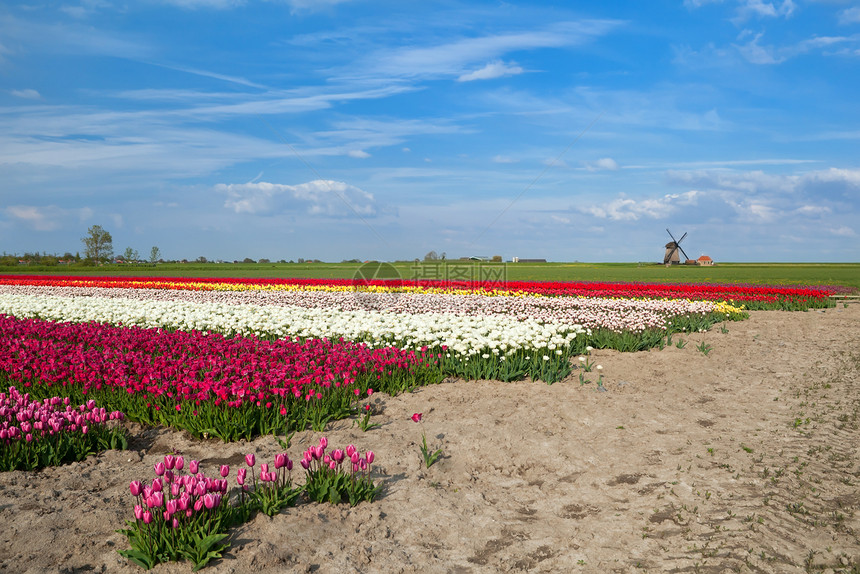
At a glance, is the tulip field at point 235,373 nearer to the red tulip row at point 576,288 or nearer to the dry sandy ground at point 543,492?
the dry sandy ground at point 543,492

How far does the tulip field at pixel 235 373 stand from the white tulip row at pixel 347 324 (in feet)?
0.18

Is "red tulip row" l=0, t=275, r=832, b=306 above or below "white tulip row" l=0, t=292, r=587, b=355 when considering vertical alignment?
above

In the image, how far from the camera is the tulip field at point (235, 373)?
14.0 ft

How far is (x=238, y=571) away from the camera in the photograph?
12.3ft

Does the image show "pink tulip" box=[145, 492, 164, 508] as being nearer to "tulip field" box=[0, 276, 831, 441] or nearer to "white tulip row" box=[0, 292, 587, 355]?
"tulip field" box=[0, 276, 831, 441]

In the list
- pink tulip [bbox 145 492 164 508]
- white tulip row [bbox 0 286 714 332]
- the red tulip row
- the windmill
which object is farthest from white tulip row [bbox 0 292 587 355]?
the windmill

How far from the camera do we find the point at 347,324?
12055mm

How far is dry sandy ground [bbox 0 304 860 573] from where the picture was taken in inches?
158

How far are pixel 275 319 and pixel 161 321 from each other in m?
3.13

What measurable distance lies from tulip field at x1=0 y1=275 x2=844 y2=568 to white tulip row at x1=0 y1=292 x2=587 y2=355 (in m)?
0.05

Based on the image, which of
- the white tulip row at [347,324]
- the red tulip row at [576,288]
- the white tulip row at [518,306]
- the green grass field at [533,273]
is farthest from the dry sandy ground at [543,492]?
the green grass field at [533,273]

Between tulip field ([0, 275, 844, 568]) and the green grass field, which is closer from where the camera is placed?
tulip field ([0, 275, 844, 568])

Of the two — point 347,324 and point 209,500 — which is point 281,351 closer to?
point 347,324

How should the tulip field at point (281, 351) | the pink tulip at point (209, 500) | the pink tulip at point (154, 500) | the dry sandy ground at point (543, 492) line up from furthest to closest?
the tulip field at point (281, 351)
the dry sandy ground at point (543, 492)
the pink tulip at point (209, 500)
the pink tulip at point (154, 500)
